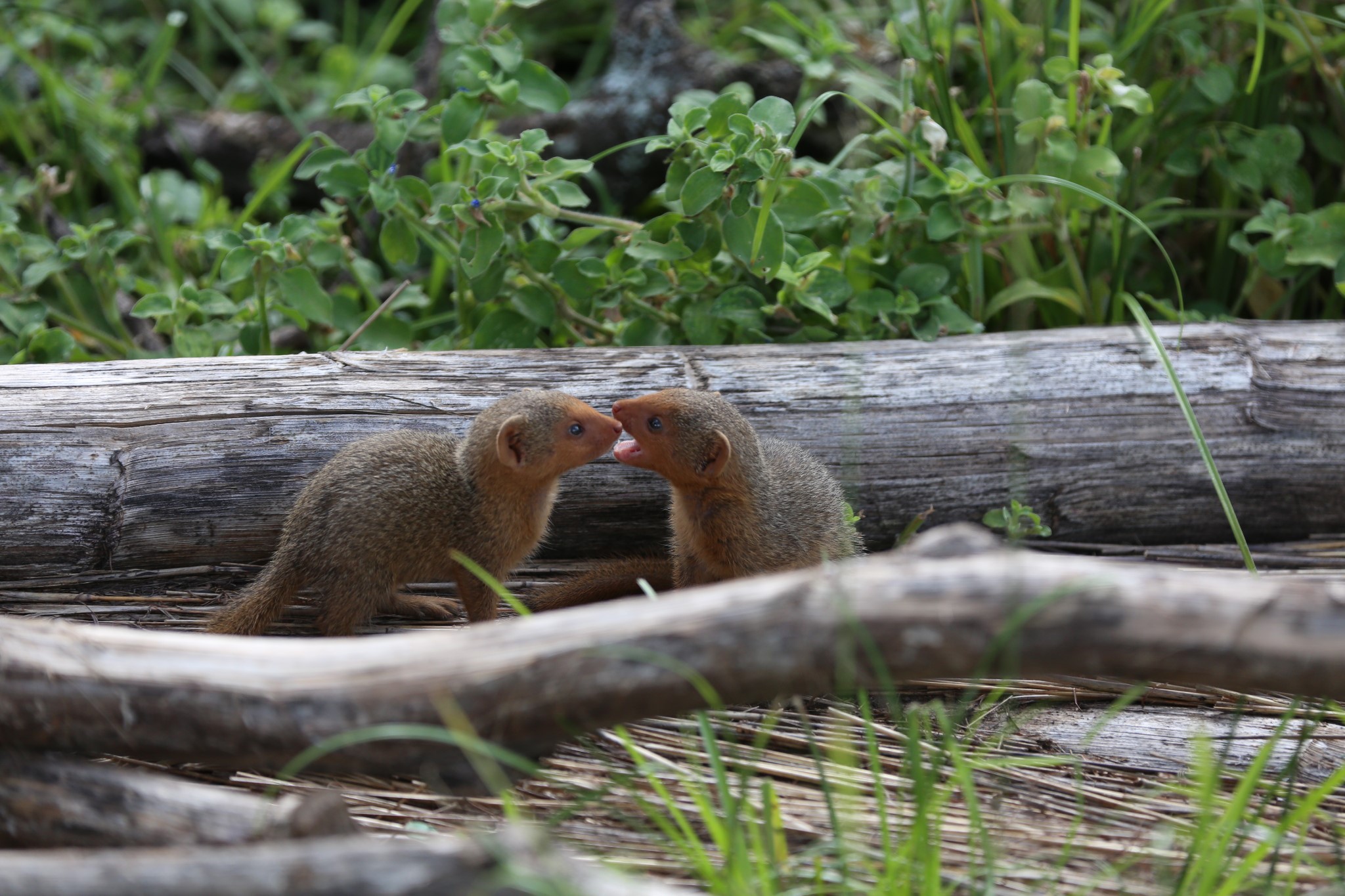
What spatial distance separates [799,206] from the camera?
140 inches

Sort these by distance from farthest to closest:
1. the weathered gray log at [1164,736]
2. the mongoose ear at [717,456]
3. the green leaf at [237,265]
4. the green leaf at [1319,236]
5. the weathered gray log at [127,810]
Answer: the green leaf at [1319,236], the green leaf at [237,265], the mongoose ear at [717,456], the weathered gray log at [1164,736], the weathered gray log at [127,810]

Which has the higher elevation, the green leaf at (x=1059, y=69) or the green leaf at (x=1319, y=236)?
the green leaf at (x=1059, y=69)

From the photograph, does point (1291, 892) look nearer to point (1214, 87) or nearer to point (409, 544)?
point (409, 544)

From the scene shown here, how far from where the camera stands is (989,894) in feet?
6.29

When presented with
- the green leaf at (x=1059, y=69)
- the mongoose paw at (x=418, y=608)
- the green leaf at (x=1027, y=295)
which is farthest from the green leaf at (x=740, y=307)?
the mongoose paw at (x=418, y=608)

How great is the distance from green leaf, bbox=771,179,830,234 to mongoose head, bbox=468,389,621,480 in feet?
3.05

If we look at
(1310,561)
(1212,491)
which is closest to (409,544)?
(1212,491)

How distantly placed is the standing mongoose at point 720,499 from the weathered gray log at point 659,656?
1.19 meters

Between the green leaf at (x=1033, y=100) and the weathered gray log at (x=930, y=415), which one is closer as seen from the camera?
the weathered gray log at (x=930, y=415)

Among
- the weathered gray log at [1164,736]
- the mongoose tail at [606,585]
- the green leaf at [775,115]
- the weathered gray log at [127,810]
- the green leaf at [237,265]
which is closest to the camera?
the weathered gray log at [127,810]

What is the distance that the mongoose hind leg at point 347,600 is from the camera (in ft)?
9.83

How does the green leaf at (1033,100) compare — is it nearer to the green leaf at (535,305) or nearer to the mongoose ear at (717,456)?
the mongoose ear at (717,456)

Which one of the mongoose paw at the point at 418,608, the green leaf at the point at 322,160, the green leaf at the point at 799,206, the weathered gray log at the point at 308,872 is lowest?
the mongoose paw at the point at 418,608

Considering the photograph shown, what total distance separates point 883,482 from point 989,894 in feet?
5.58
